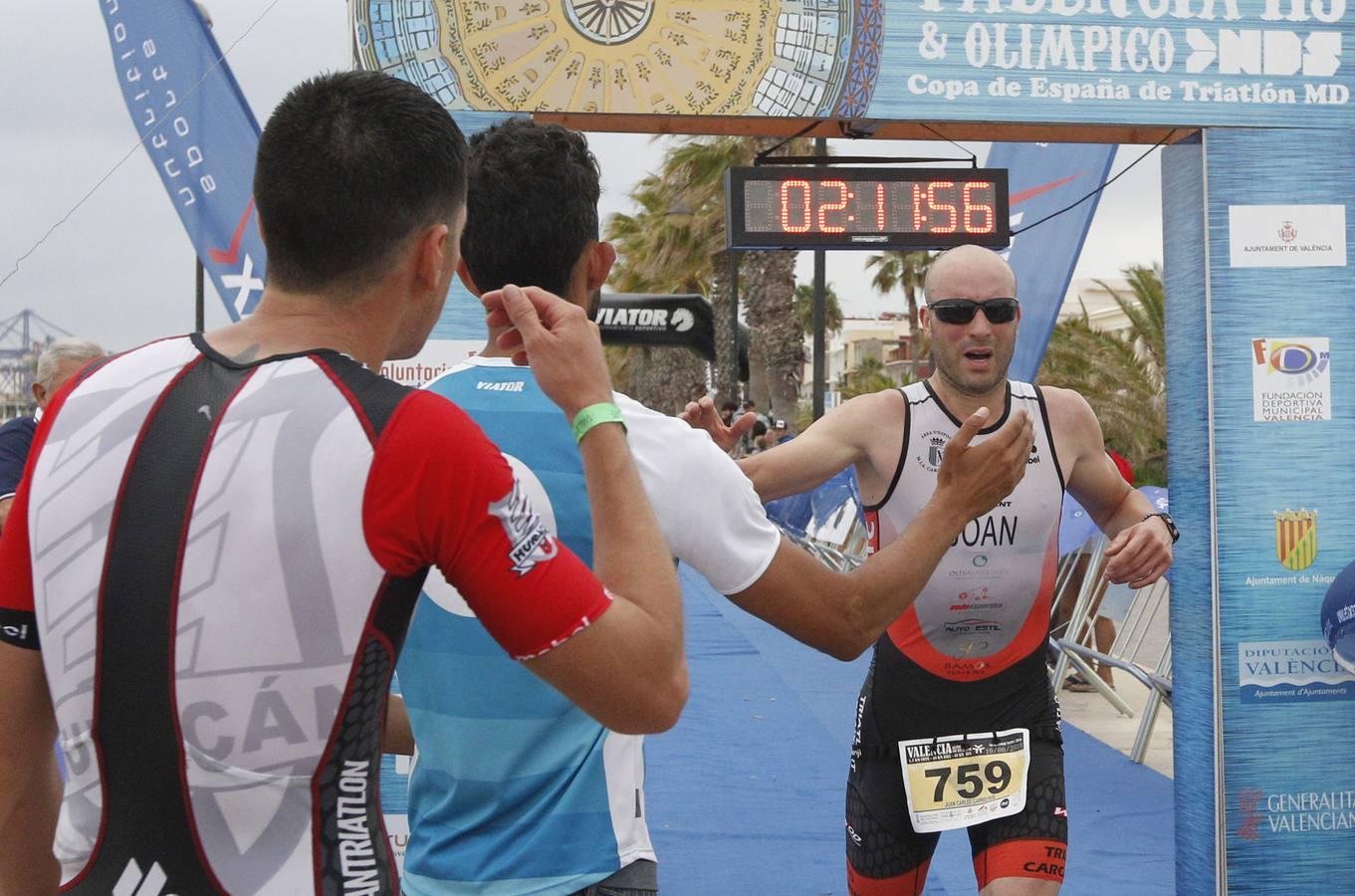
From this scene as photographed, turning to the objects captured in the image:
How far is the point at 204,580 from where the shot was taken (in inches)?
50.7

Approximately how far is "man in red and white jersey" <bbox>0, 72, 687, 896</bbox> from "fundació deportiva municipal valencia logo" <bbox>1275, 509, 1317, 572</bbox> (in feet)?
13.3

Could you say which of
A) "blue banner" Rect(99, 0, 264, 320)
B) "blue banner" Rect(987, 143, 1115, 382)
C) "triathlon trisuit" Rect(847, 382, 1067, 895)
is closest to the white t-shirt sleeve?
"triathlon trisuit" Rect(847, 382, 1067, 895)

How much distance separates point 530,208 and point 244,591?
2.72 ft

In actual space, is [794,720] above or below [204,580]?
below

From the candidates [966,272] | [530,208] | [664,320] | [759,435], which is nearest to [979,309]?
[966,272]

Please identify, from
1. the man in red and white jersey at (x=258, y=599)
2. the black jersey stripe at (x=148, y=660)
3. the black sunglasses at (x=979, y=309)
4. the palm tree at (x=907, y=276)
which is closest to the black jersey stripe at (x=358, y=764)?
the man in red and white jersey at (x=258, y=599)

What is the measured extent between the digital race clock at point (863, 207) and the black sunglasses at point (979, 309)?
7.14 feet

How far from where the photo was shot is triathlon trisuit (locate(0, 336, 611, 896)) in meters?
1.29

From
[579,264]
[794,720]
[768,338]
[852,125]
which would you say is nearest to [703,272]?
[768,338]

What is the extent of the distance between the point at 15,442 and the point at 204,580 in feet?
11.6

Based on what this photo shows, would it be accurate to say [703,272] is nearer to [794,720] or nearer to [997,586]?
[794,720]

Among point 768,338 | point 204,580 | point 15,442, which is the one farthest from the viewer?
point 768,338

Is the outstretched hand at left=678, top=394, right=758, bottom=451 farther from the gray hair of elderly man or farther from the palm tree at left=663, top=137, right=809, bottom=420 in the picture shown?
the palm tree at left=663, top=137, right=809, bottom=420

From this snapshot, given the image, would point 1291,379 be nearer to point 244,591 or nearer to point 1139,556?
point 1139,556
